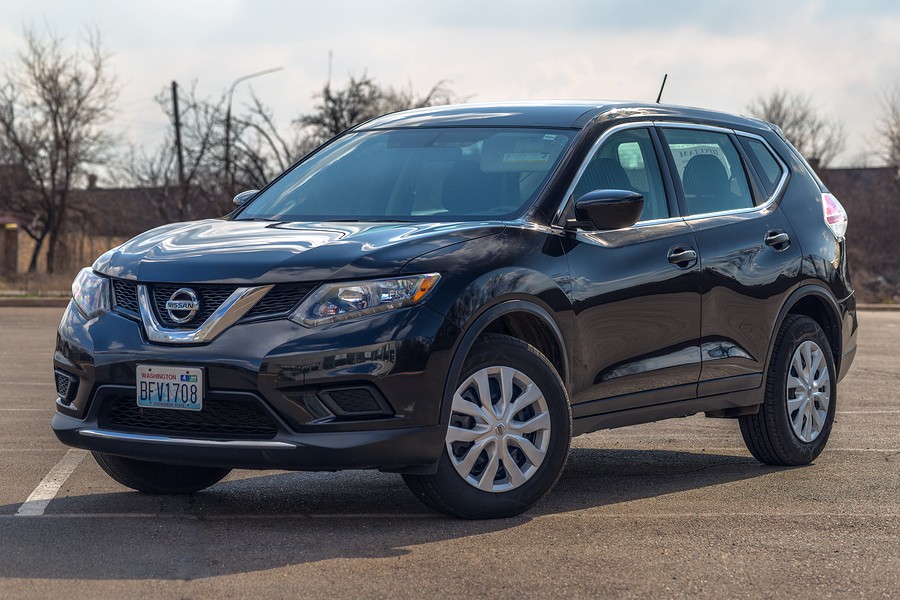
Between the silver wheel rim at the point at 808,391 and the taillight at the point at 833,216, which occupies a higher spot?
the taillight at the point at 833,216

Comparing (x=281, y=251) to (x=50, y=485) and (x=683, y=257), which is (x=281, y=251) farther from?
(x=683, y=257)

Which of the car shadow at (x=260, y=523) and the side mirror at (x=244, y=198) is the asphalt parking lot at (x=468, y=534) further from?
the side mirror at (x=244, y=198)

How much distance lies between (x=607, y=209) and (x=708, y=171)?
1453 millimetres

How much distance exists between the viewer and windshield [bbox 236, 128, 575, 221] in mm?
6445

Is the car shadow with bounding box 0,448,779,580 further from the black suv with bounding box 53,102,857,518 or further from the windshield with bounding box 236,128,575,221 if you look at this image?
the windshield with bounding box 236,128,575,221

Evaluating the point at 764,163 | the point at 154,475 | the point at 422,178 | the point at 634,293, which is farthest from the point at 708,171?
the point at 154,475

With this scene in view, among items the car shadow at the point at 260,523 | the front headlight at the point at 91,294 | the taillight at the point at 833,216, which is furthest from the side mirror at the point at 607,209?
the taillight at the point at 833,216

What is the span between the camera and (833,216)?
8164mm

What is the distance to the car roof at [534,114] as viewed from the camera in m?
6.86

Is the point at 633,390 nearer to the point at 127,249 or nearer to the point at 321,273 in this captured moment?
the point at 321,273

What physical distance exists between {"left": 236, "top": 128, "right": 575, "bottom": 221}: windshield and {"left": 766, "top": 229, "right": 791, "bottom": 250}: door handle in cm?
145

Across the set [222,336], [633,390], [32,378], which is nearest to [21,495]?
[222,336]

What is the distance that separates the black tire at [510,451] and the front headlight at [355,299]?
425mm

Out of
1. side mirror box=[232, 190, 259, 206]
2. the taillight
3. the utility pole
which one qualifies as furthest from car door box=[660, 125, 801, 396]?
the utility pole
